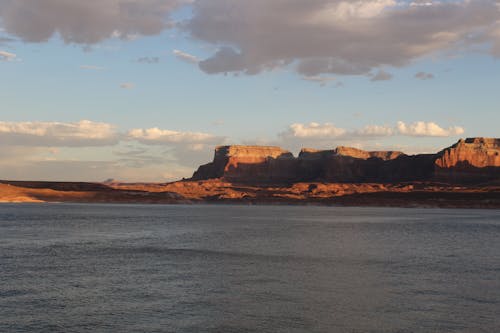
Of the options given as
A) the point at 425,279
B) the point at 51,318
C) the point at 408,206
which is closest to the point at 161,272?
the point at 51,318

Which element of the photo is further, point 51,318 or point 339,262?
point 339,262

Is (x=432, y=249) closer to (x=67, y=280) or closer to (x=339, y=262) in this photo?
(x=339, y=262)

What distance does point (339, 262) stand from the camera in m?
43.4

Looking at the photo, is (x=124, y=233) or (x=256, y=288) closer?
(x=256, y=288)

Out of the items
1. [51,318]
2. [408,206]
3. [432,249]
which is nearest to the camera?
[51,318]

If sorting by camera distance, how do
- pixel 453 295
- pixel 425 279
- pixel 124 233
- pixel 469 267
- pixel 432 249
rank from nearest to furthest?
pixel 453 295, pixel 425 279, pixel 469 267, pixel 432 249, pixel 124 233

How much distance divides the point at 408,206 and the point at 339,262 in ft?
536

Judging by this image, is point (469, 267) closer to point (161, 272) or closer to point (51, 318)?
point (161, 272)

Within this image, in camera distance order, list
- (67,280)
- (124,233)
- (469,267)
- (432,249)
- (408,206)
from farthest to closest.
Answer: (408,206)
(124,233)
(432,249)
(469,267)
(67,280)

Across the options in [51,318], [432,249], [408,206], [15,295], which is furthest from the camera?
[408,206]

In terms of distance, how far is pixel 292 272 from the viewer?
3784cm

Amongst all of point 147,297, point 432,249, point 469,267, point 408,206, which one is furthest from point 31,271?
point 408,206

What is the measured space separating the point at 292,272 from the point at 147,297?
12.4 metres

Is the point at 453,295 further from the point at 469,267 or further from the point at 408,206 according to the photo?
the point at 408,206
